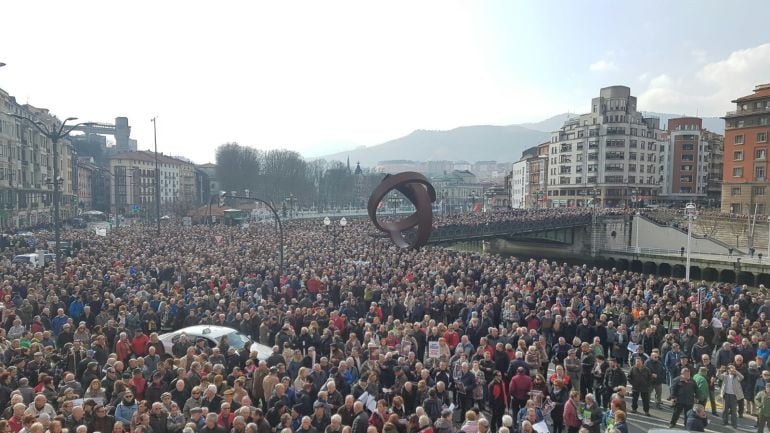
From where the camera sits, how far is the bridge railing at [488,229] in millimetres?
46375

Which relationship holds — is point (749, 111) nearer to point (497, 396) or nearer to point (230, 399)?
point (497, 396)

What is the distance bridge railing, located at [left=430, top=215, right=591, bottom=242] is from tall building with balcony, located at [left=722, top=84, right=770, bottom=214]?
26.7m

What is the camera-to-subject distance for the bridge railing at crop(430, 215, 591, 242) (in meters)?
46.4

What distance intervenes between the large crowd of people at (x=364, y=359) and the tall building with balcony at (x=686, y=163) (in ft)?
284

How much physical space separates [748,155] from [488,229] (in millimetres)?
38314

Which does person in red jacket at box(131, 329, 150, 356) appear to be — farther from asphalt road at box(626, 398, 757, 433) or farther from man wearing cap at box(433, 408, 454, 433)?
asphalt road at box(626, 398, 757, 433)

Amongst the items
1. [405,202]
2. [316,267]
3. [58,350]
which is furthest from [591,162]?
[58,350]

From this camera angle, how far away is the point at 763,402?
1021cm

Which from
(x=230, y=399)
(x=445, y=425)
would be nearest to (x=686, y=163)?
(x=445, y=425)

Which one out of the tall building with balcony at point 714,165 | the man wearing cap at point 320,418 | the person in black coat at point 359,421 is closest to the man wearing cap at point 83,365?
the man wearing cap at point 320,418

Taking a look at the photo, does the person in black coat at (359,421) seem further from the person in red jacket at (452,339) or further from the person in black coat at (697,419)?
the person in black coat at (697,419)

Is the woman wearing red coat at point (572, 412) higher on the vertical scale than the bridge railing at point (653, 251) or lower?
higher

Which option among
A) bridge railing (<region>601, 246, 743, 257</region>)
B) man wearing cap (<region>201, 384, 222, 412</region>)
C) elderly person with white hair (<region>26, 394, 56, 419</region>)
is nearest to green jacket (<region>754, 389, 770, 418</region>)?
man wearing cap (<region>201, 384, 222, 412</region>)

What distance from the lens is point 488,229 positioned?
48625 mm
